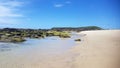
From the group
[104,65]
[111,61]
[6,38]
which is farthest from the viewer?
[6,38]

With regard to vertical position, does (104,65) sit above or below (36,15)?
below

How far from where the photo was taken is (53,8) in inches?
172

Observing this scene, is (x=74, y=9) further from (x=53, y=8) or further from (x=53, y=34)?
(x=53, y=34)

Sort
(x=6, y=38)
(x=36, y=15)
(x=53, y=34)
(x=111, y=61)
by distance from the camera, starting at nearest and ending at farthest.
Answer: (x=111, y=61) → (x=36, y=15) → (x=6, y=38) → (x=53, y=34)

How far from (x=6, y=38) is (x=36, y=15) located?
141 cm

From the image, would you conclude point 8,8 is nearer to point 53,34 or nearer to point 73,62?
point 73,62

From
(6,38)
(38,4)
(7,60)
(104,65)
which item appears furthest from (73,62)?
(6,38)

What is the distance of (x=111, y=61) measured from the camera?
10.3 ft

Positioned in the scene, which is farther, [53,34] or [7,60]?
[53,34]

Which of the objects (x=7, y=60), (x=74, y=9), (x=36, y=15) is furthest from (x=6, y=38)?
(x=7, y=60)

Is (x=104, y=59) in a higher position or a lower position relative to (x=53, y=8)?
lower

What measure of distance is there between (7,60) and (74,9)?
1872 mm

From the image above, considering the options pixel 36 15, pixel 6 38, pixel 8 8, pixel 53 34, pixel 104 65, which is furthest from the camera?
pixel 53 34

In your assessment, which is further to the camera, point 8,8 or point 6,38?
point 6,38
